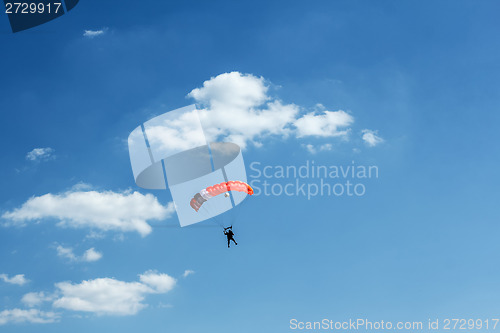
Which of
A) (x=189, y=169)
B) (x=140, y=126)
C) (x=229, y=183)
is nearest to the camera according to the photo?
(x=140, y=126)

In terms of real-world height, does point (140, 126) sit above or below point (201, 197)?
above

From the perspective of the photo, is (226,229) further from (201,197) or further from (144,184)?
(144,184)

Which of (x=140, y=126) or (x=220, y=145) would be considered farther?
(x=220, y=145)

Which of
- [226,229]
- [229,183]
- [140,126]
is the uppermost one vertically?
[140,126]

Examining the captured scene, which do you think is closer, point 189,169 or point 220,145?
point 220,145

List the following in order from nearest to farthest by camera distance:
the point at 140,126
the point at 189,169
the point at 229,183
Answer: the point at 140,126 < the point at 229,183 < the point at 189,169

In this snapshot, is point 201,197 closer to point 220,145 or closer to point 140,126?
point 220,145

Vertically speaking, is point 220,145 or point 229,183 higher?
Answer: point 220,145

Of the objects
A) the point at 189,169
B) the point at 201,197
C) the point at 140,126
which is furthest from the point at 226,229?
the point at 140,126

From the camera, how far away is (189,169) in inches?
1864

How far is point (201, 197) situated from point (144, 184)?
6.24m

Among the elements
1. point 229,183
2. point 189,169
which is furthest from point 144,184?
point 229,183

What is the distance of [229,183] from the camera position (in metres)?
41.3

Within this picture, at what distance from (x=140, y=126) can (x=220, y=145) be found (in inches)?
297
